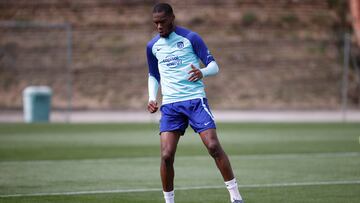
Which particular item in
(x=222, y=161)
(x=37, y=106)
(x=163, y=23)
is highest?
(x=163, y=23)

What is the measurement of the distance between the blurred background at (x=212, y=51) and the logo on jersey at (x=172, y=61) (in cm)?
3966

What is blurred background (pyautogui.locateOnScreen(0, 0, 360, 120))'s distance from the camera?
170 feet

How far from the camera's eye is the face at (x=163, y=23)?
10164 millimetres

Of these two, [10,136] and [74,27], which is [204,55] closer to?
[10,136]

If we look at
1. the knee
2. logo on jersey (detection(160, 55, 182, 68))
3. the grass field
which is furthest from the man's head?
the grass field

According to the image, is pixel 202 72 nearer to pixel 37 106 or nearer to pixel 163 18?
pixel 163 18

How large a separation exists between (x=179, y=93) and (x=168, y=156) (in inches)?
28.6

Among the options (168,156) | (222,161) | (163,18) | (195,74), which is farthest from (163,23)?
(222,161)

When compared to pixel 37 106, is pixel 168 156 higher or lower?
higher

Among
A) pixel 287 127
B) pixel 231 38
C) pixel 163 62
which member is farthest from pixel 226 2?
pixel 163 62

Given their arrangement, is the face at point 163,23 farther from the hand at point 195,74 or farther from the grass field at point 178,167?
the grass field at point 178,167

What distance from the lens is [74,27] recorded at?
2210 inches

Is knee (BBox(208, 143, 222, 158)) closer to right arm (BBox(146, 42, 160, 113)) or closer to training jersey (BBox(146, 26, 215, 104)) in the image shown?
training jersey (BBox(146, 26, 215, 104))

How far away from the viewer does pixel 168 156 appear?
10.2 meters
